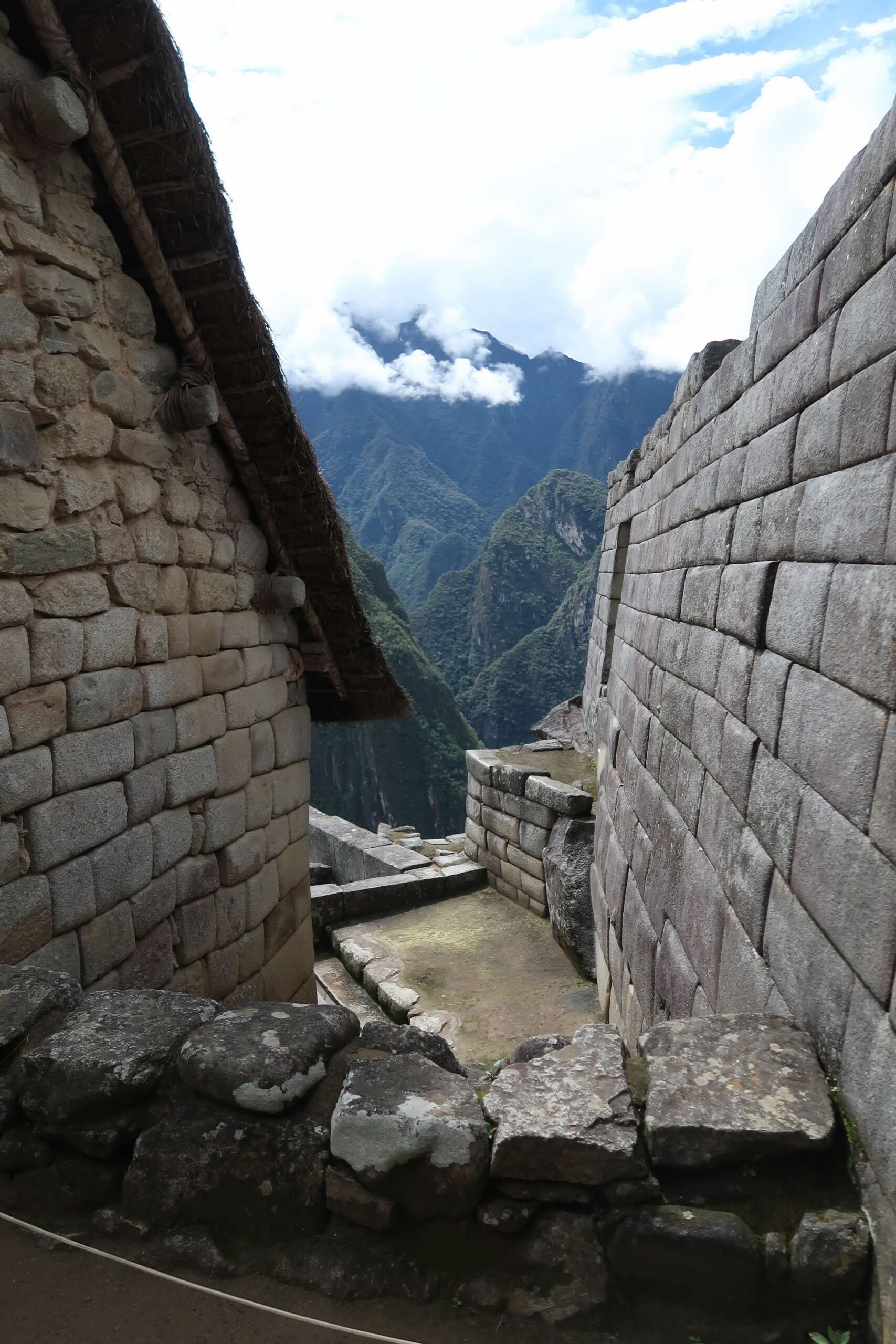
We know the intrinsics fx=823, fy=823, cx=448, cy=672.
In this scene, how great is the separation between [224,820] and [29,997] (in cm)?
158

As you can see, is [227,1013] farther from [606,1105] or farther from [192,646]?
[192,646]

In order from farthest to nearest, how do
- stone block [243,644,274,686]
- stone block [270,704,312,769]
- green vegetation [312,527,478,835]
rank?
green vegetation [312,527,478,835] → stone block [270,704,312,769] → stone block [243,644,274,686]

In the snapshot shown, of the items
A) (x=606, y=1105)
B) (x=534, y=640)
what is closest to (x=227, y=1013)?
(x=606, y=1105)

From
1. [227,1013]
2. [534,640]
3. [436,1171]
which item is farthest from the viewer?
[534,640]

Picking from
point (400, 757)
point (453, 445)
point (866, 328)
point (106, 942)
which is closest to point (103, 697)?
point (106, 942)

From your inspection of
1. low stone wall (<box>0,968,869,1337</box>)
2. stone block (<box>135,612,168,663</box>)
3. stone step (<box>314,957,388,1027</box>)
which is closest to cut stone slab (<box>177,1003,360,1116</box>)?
low stone wall (<box>0,968,869,1337</box>)

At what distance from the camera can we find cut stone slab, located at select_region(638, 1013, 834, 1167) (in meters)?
1.58

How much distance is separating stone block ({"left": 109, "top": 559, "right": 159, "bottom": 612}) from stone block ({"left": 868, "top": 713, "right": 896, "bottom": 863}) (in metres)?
2.53

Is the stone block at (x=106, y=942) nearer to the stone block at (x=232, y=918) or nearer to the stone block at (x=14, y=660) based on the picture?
the stone block at (x=232, y=918)

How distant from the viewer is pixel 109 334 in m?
2.96

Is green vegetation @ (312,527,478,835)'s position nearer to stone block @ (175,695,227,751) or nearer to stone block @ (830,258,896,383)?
stone block @ (175,695,227,751)

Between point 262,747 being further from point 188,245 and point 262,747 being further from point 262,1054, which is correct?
point 262,1054

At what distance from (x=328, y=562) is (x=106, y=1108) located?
2.82 m

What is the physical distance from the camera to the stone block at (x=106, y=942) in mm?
2842
